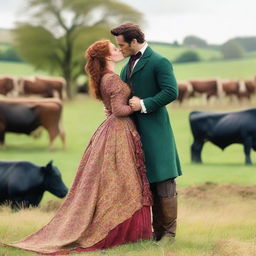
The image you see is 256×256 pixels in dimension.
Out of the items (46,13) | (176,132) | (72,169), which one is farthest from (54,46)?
(72,169)

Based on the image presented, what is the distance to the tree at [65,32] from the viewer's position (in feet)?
155

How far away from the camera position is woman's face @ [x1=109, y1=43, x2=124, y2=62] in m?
7.60

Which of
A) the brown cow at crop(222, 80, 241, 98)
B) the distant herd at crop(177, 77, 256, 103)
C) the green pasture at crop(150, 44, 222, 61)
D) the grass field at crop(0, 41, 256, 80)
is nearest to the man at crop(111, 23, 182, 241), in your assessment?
the distant herd at crop(177, 77, 256, 103)

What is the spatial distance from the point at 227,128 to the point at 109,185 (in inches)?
427

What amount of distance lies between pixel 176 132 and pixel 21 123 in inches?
249

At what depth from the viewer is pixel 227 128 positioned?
18.1m

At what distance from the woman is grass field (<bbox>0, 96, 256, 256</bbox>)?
0.21 meters

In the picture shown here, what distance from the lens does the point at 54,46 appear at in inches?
1874

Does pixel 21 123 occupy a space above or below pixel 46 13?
below

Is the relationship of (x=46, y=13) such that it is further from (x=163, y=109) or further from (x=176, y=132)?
(x=163, y=109)

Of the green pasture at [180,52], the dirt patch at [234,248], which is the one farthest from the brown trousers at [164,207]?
the green pasture at [180,52]

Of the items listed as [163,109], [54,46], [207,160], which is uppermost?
[54,46]

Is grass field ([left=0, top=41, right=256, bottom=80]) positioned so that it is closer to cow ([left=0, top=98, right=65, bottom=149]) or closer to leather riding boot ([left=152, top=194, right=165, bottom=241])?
cow ([left=0, top=98, right=65, bottom=149])

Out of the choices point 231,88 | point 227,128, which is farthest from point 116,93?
point 231,88
